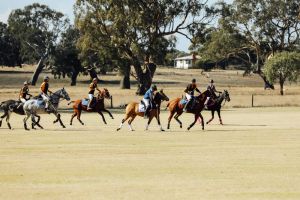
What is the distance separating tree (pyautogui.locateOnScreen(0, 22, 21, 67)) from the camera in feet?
463

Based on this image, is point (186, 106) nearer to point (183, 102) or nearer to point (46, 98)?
point (183, 102)

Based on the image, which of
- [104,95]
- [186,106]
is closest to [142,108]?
[186,106]

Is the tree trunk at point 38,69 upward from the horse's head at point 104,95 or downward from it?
downward

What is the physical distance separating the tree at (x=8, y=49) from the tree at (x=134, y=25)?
206 ft

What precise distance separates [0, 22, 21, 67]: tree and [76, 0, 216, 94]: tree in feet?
206

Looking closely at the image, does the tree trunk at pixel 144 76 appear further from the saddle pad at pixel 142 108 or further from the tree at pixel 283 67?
the saddle pad at pixel 142 108

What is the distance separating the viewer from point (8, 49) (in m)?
142

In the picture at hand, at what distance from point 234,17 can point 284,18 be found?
6941 millimetres

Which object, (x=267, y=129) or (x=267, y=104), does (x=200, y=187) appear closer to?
(x=267, y=129)

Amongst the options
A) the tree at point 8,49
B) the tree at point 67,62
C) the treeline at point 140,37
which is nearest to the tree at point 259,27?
the treeline at point 140,37

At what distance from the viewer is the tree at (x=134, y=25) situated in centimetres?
7900

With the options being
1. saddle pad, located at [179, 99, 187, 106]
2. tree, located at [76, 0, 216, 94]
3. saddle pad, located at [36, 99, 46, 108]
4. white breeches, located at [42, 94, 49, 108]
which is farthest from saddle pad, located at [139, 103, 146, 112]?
tree, located at [76, 0, 216, 94]

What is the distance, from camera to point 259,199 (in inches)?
552

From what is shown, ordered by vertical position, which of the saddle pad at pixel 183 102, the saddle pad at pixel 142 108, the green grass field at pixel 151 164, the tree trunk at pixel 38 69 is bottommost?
the tree trunk at pixel 38 69
